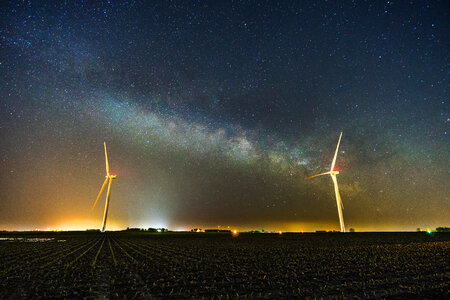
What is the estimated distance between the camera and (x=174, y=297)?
425 inches

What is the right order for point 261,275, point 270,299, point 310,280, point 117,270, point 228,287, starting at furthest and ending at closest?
point 117,270, point 261,275, point 310,280, point 228,287, point 270,299

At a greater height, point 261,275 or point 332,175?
point 332,175

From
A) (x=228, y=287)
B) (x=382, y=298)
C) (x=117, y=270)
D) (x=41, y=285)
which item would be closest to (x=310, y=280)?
(x=382, y=298)

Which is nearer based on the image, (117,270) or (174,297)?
(174,297)

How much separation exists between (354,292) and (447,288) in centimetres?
466

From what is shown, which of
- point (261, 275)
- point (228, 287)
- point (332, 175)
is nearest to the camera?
point (228, 287)

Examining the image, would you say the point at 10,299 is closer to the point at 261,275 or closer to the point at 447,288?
the point at 261,275

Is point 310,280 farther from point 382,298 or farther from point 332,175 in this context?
point 332,175

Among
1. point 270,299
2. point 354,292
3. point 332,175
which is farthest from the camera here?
point 332,175

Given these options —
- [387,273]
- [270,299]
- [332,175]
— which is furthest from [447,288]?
[332,175]

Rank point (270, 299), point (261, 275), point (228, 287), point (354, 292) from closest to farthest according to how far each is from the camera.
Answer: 1. point (270, 299)
2. point (354, 292)
3. point (228, 287)
4. point (261, 275)

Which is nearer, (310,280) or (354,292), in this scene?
(354,292)

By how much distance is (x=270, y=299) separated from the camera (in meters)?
10.5

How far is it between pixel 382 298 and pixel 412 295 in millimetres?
1611
